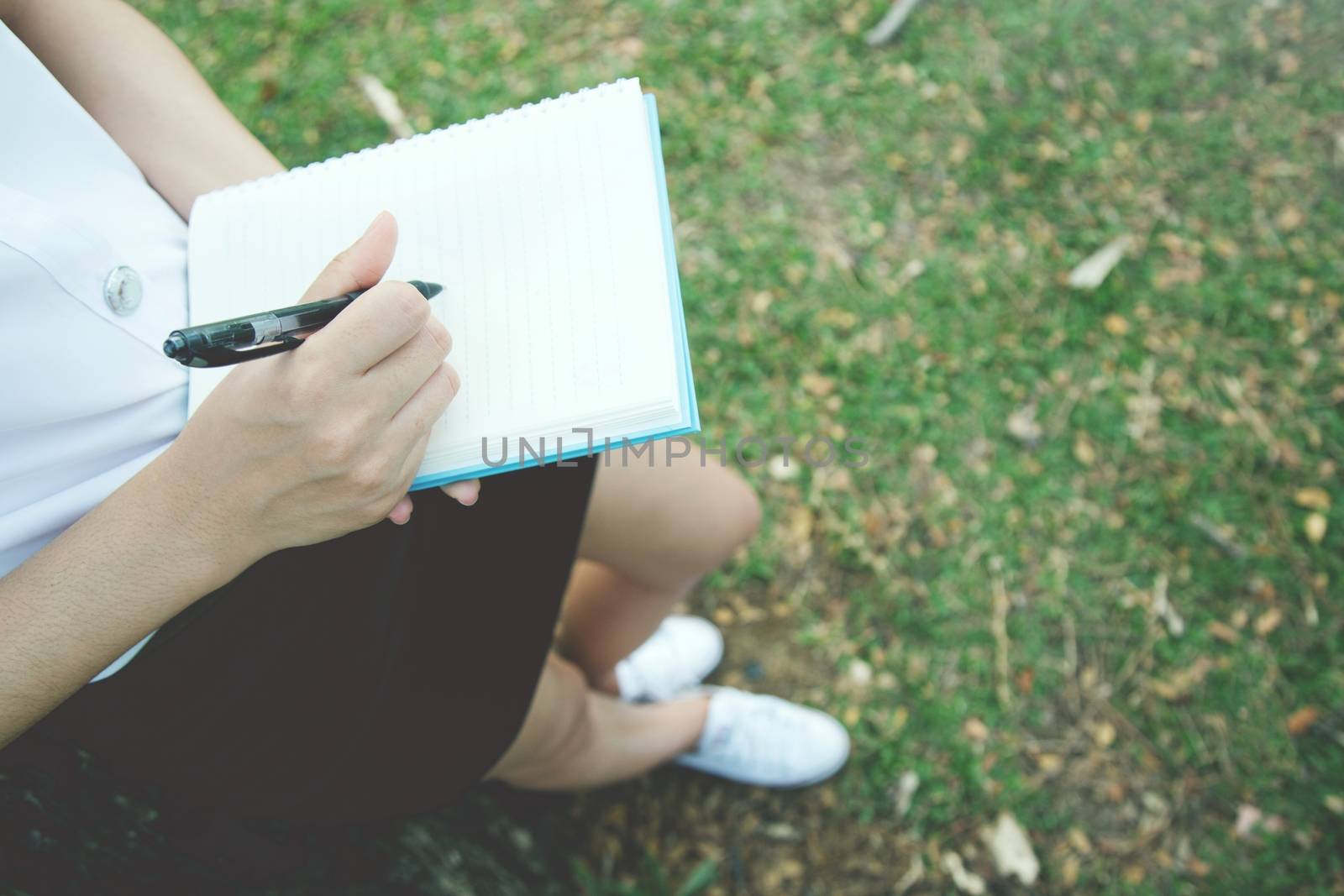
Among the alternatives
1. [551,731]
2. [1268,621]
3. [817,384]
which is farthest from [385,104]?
[1268,621]

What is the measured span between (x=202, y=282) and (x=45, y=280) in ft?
0.76

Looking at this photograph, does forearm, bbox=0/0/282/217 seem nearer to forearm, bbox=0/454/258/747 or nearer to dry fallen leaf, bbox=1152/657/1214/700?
forearm, bbox=0/454/258/747

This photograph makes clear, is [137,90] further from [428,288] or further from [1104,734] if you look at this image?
[1104,734]

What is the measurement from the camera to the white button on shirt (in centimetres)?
96

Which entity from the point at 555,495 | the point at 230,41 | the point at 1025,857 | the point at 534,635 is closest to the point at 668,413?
the point at 555,495

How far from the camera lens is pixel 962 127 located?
316 cm

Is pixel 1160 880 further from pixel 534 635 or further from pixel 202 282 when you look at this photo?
pixel 202 282

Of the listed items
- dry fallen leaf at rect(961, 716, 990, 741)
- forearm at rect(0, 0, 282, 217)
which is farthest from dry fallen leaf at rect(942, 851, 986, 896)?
forearm at rect(0, 0, 282, 217)

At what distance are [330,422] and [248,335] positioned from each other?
12 cm

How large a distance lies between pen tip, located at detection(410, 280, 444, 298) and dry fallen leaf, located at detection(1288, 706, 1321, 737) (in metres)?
2.64

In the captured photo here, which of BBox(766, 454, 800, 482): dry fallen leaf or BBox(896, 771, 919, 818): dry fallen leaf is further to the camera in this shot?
BBox(766, 454, 800, 482): dry fallen leaf

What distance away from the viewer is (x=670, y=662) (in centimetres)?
237

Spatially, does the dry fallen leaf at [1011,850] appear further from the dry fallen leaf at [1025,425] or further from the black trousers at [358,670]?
the black trousers at [358,670]

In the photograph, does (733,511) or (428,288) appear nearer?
(428,288)
